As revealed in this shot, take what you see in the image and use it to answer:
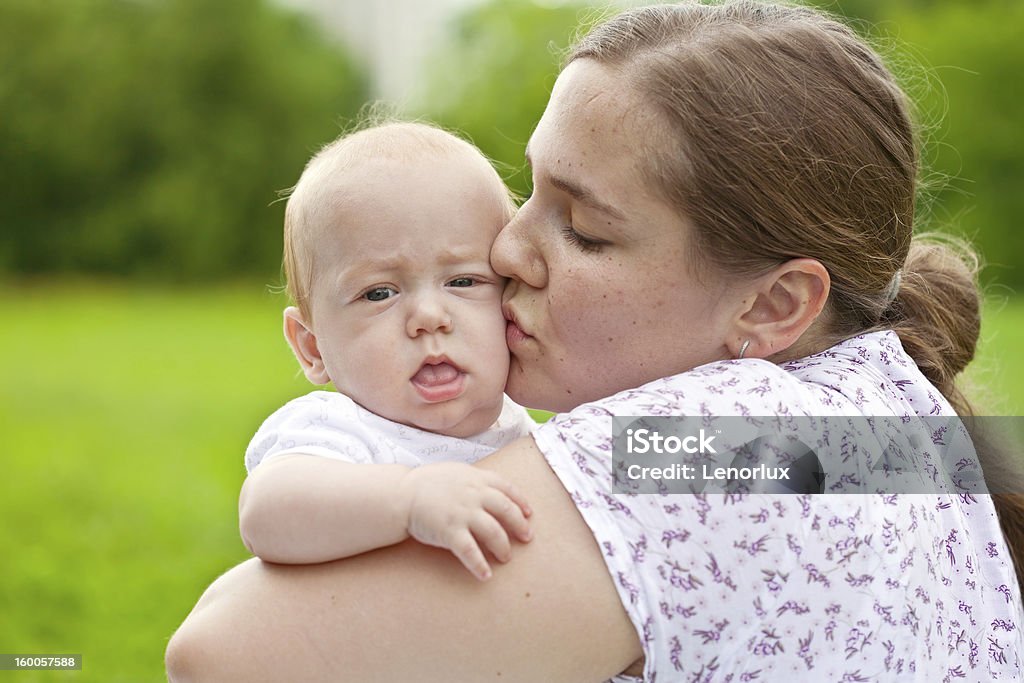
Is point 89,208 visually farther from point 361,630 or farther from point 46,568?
point 361,630

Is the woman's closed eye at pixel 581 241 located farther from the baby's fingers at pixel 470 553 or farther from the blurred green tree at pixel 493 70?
the blurred green tree at pixel 493 70

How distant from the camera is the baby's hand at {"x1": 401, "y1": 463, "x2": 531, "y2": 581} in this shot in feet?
4.52

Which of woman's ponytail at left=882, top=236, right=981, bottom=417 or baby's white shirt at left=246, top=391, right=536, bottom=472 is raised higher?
woman's ponytail at left=882, top=236, right=981, bottom=417

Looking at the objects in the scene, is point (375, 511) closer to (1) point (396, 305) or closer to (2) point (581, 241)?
(1) point (396, 305)

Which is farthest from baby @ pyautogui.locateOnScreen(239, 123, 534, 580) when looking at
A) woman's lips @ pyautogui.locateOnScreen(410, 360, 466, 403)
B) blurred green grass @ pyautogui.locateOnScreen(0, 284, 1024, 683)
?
blurred green grass @ pyautogui.locateOnScreen(0, 284, 1024, 683)

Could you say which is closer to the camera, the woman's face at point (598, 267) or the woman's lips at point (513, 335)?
the woman's face at point (598, 267)

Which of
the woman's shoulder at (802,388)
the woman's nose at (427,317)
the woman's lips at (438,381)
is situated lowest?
the woman's shoulder at (802,388)

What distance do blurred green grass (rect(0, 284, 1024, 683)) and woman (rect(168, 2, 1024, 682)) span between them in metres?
0.61

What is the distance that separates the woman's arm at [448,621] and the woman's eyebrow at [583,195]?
426 mm

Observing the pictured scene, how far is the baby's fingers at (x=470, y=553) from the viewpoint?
4.49ft

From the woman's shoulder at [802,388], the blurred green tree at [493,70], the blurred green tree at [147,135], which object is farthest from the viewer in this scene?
the blurred green tree at [493,70]

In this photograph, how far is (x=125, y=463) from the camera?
29.0 ft

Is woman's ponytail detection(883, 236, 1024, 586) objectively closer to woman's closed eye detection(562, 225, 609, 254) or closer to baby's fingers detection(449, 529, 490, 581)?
woman's closed eye detection(562, 225, 609, 254)

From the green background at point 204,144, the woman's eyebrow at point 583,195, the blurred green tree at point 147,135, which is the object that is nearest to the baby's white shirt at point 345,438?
the woman's eyebrow at point 583,195
